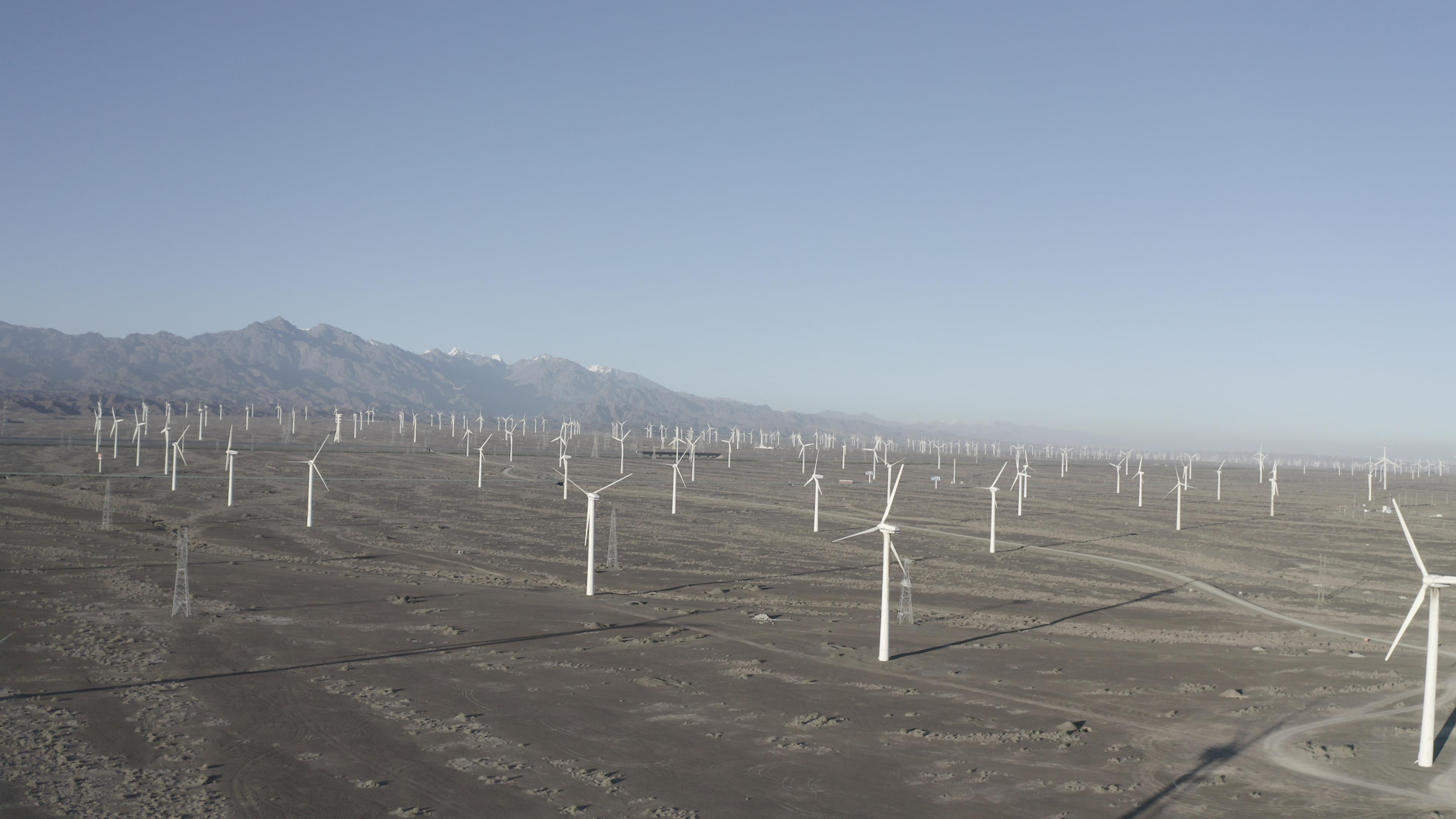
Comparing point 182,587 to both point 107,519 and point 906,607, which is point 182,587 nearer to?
point 906,607

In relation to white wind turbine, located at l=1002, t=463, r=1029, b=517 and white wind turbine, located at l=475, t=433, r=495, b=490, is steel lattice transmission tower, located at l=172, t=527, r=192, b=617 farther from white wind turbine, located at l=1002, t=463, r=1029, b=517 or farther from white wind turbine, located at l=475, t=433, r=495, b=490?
white wind turbine, located at l=1002, t=463, r=1029, b=517

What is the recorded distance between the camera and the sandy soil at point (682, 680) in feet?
69.2

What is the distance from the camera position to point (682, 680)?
3073 centimetres

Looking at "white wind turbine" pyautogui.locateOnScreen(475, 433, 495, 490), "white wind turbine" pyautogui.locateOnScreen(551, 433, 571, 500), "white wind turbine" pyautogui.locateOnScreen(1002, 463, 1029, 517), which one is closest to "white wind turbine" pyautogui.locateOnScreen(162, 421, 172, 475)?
"white wind turbine" pyautogui.locateOnScreen(475, 433, 495, 490)

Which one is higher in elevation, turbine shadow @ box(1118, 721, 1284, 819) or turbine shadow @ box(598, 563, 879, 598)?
turbine shadow @ box(1118, 721, 1284, 819)

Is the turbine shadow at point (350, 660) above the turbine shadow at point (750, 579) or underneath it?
above

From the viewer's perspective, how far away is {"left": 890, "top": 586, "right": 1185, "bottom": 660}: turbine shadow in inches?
1414

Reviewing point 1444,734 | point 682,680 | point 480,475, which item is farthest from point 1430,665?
point 480,475

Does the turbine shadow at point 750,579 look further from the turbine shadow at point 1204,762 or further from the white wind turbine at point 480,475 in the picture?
the white wind turbine at point 480,475

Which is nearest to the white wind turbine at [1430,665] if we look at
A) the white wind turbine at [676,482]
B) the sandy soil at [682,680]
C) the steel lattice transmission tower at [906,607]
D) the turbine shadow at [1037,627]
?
the sandy soil at [682,680]

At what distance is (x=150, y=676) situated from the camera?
94.1 feet

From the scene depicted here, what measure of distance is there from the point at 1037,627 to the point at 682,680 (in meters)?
19.3

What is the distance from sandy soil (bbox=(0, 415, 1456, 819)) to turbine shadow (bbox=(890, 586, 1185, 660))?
Answer: 23 cm

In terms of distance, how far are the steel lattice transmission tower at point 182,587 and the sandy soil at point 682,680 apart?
0.98 m
